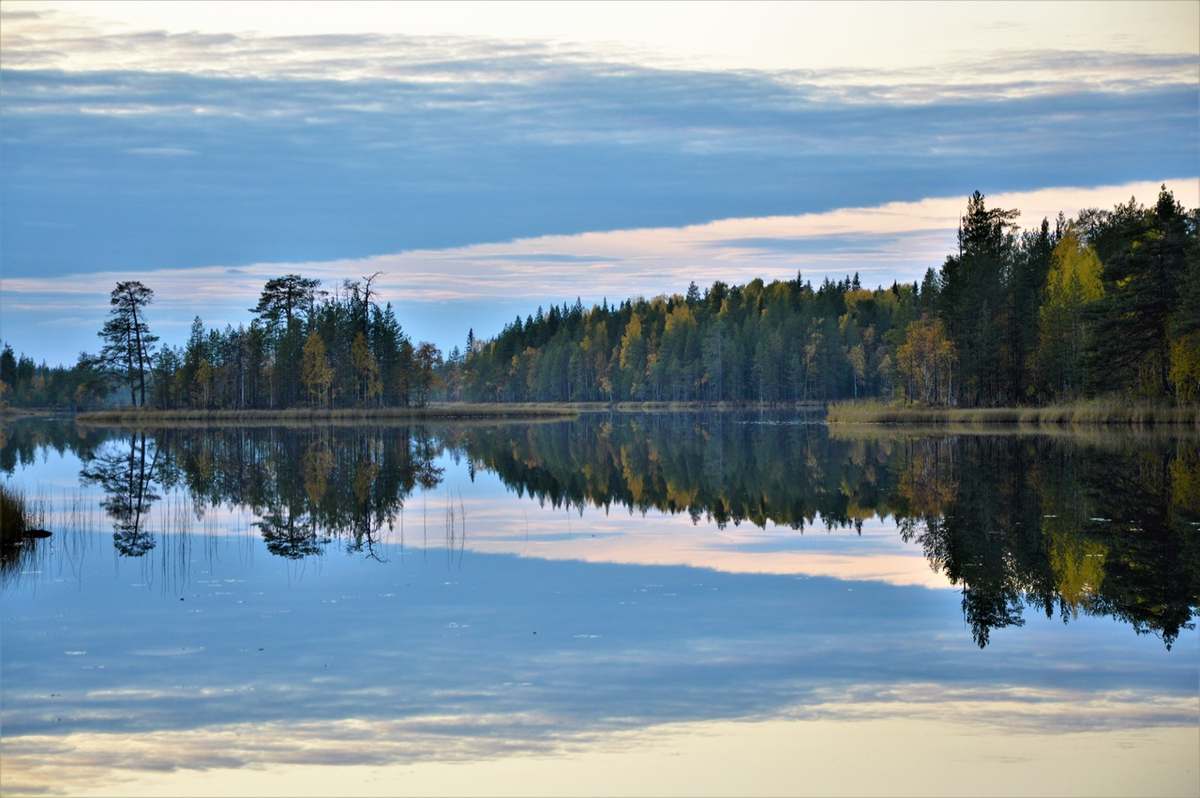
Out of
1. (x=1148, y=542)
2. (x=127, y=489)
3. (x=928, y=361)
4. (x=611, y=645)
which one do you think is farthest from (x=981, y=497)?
(x=928, y=361)

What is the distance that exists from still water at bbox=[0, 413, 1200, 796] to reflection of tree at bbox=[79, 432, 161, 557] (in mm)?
223

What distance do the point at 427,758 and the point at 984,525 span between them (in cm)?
1529

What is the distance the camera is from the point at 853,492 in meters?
29.1

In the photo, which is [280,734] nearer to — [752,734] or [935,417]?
[752,734]

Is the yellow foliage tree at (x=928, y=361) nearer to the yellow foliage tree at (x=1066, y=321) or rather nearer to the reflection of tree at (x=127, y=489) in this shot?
the yellow foliage tree at (x=1066, y=321)

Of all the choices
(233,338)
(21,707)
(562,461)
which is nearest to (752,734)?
(21,707)

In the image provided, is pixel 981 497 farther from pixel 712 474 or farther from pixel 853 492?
pixel 712 474

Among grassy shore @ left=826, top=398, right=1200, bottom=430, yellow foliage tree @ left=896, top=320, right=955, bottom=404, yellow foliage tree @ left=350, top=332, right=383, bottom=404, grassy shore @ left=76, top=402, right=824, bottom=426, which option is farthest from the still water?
yellow foliage tree @ left=350, top=332, right=383, bottom=404

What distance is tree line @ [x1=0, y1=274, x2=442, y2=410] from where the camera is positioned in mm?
101312

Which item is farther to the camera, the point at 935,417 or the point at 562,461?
the point at 935,417

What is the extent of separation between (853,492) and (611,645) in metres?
17.8

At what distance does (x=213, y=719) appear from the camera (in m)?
9.95

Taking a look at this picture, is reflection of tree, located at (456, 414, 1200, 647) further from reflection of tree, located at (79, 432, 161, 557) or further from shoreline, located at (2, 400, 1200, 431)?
shoreline, located at (2, 400, 1200, 431)

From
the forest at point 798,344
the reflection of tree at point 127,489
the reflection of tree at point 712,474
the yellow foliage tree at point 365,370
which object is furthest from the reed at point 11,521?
the yellow foliage tree at point 365,370
